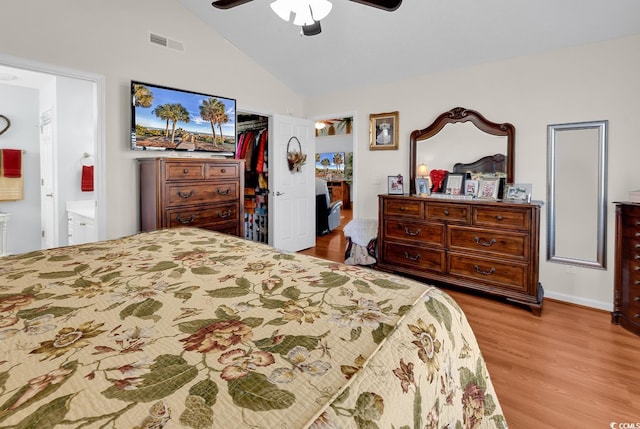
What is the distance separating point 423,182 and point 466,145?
23.0 inches

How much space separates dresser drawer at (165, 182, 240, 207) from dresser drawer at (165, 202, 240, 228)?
0.06m

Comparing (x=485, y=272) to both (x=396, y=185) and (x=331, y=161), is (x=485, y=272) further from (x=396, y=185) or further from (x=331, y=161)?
(x=331, y=161)

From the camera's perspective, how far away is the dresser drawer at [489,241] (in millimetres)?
2928

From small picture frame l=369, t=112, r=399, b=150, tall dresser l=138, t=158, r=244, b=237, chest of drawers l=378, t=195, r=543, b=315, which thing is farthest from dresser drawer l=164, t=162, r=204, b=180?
small picture frame l=369, t=112, r=399, b=150

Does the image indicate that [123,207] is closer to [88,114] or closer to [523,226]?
[88,114]

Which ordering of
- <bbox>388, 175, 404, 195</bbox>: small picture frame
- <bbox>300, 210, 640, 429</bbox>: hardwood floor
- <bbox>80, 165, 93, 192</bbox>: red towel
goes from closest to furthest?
1. <bbox>300, 210, 640, 429</bbox>: hardwood floor
2. <bbox>388, 175, 404, 195</bbox>: small picture frame
3. <bbox>80, 165, 93, 192</bbox>: red towel

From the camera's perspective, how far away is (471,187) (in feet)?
11.6

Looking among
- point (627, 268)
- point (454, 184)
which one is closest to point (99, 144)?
point (454, 184)

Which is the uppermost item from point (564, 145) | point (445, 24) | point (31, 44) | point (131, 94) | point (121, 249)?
point (445, 24)

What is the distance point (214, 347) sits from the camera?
0.69 meters

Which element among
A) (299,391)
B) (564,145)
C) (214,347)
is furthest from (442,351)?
(564,145)

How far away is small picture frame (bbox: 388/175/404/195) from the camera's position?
387 cm

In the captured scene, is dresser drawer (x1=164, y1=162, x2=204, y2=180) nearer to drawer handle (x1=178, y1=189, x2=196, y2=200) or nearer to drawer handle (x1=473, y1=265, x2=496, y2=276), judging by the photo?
drawer handle (x1=178, y1=189, x2=196, y2=200)

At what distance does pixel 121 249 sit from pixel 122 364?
3.42ft
